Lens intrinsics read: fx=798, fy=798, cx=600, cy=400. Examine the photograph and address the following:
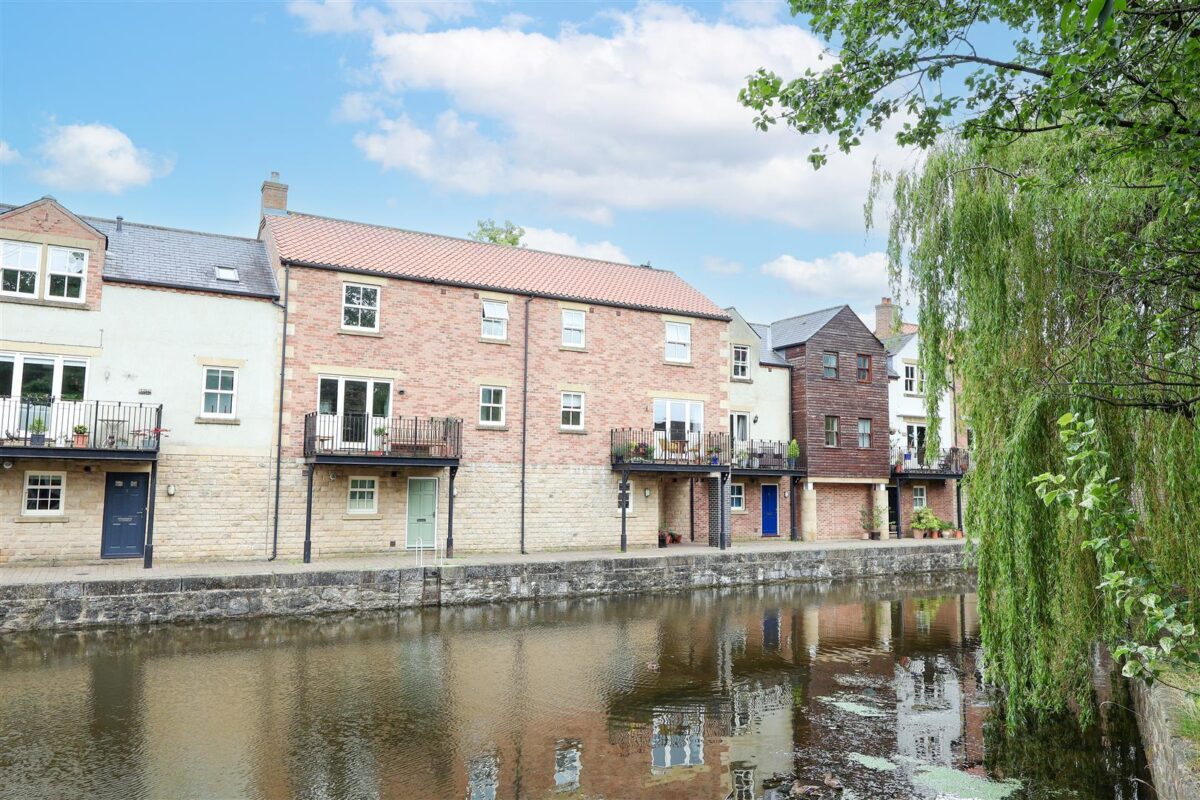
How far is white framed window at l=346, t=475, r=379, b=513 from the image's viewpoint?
18.8 m

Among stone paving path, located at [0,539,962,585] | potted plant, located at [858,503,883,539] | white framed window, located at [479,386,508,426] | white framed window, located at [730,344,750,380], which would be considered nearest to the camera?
stone paving path, located at [0,539,962,585]

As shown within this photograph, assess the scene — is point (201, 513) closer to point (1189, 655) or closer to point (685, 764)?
point (685, 764)

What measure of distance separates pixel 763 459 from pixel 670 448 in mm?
4779

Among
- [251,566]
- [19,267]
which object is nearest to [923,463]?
[251,566]

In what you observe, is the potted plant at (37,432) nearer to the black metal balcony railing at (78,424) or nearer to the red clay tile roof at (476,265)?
the black metal balcony railing at (78,424)


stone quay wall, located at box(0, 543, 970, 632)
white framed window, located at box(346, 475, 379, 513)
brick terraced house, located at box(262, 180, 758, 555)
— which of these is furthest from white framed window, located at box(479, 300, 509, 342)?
stone quay wall, located at box(0, 543, 970, 632)

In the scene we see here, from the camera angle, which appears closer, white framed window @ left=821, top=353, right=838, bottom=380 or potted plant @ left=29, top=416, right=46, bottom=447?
potted plant @ left=29, top=416, right=46, bottom=447

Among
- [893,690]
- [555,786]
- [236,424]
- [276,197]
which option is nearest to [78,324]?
[236,424]

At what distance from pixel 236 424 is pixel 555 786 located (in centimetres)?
1342

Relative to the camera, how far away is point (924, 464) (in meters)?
28.2

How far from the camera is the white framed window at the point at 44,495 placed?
52.4 feet

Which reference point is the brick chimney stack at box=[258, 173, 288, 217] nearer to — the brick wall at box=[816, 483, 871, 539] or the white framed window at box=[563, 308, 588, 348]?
the white framed window at box=[563, 308, 588, 348]

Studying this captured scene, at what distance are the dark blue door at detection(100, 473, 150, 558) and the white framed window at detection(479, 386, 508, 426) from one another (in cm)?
767

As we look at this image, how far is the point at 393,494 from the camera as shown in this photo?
19391mm
